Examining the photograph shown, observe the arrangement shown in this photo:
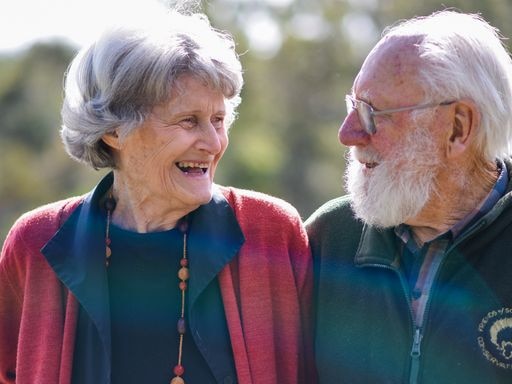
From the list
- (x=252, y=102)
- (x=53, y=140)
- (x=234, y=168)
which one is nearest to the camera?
(x=53, y=140)

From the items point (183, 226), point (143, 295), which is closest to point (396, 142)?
point (183, 226)

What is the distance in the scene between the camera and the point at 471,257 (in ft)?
9.73

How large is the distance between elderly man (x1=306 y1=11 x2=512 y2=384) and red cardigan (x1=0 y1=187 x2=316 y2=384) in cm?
12

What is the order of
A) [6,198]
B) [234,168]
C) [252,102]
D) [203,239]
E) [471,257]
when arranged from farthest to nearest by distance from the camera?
[252,102] < [234,168] < [6,198] < [203,239] < [471,257]

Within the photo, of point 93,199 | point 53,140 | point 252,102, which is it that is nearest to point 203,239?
point 93,199

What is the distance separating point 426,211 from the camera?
3088 mm

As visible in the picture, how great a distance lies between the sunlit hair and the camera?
305cm

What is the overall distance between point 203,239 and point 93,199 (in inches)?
16.9

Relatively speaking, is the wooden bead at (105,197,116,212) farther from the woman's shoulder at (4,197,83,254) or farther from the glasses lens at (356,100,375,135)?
the glasses lens at (356,100,375,135)

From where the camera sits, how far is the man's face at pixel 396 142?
3.07 m

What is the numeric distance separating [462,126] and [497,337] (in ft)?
2.31

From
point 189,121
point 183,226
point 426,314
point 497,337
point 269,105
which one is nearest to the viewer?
point 497,337

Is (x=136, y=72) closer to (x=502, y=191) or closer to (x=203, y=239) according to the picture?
(x=203, y=239)

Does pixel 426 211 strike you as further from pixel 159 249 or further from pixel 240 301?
pixel 159 249
